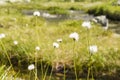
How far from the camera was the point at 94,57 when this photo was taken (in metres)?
10.5

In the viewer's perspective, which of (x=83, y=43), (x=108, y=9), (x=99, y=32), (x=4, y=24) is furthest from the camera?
(x=108, y=9)

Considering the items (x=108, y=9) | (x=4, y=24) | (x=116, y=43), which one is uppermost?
(x=116, y=43)

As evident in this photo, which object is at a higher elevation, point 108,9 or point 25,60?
point 25,60

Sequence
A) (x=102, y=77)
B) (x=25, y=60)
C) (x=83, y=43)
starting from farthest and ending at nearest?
(x=83, y=43)
(x=25, y=60)
(x=102, y=77)

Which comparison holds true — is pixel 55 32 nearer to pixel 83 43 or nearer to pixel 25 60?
pixel 83 43

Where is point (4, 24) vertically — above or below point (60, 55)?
below

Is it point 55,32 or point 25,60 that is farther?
point 55,32

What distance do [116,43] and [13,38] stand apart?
3.73 m

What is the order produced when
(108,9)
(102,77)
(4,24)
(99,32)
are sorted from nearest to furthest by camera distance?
(102,77), (99,32), (4,24), (108,9)

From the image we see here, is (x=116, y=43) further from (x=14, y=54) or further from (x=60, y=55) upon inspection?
(x=14, y=54)

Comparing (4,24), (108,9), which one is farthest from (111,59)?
(108,9)

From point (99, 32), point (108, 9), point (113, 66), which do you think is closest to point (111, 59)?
point (113, 66)

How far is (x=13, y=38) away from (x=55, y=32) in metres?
3.52

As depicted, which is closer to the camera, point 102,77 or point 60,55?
point 102,77
